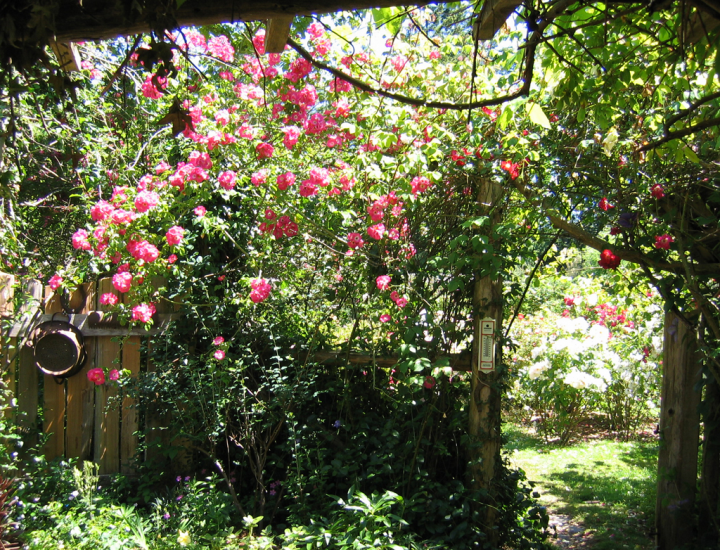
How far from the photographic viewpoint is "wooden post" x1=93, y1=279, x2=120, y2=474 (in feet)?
12.3

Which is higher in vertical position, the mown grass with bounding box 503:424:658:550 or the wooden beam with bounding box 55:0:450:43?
the wooden beam with bounding box 55:0:450:43

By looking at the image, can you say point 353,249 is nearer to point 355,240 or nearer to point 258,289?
point 355,240

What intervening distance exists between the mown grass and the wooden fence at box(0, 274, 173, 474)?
8.13ft

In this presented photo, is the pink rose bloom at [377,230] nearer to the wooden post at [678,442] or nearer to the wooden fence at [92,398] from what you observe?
the wooden fence at [92,398]

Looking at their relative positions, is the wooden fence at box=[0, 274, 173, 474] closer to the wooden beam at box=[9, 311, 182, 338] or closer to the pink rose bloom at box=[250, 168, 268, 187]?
the wooden beam at box=[9, 311, 182, 338]

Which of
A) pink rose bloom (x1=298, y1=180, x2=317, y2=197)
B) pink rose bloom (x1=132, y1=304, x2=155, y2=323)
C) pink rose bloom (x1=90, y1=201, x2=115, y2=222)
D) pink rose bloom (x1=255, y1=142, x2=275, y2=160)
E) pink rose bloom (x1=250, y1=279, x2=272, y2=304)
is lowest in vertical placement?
pink rose bloom (x1=132, y1=304, x2=155, y2=323)

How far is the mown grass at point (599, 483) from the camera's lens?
11.5ft

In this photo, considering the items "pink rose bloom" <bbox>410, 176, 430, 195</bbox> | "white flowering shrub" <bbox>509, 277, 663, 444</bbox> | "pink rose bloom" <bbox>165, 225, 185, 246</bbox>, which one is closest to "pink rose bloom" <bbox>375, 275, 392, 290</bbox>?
"pink rose bloom" <bbox>410, 176, 430, 195</bbox>

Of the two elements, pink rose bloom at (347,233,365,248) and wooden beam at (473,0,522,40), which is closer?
wooden beam at (473,0,522,40)

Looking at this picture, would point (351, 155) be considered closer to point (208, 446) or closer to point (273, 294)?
point (273, 294)

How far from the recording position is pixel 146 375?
3516 mm

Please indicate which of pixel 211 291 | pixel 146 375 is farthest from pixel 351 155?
pixel 146 375

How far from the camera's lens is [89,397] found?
149 inches

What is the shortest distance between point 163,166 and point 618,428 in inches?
201
